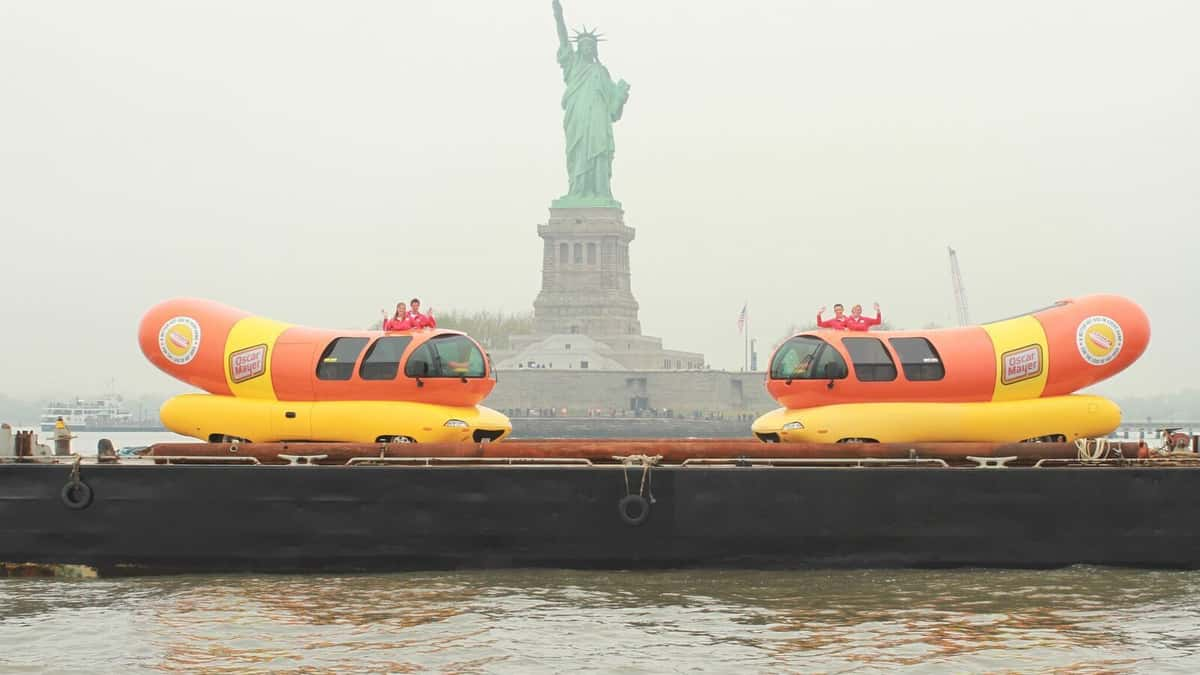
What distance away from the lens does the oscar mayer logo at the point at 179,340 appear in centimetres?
2791

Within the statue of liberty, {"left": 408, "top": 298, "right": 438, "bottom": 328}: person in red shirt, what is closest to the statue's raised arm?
the statue of liberty

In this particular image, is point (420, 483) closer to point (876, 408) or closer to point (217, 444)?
point (217, 444)

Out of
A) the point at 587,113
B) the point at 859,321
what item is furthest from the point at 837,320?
the point at 587,113

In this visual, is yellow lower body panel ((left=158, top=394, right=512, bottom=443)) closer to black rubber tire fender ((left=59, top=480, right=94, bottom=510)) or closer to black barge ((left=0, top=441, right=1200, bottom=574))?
black barge ((left=0, top=441, right=1200, bottom=574))

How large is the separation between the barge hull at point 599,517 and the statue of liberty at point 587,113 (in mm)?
146052

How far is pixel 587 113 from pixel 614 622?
14924 cm

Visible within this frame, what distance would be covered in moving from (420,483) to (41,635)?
6094mm

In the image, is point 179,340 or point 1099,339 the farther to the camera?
point 179,340

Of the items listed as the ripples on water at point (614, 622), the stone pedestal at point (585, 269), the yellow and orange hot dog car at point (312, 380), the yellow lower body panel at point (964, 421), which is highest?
the stone pedestal at point (585, 269)

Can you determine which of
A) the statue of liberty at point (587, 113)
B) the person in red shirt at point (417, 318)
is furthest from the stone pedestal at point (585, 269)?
the person in red shirt at point (417, 318)

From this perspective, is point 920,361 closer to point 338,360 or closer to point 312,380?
point 338,360

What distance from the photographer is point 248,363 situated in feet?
91.0

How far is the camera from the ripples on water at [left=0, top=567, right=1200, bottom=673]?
2125cm

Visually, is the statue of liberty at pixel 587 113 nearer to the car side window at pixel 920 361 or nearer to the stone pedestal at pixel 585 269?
the stone pedestal at pixel 585 269
